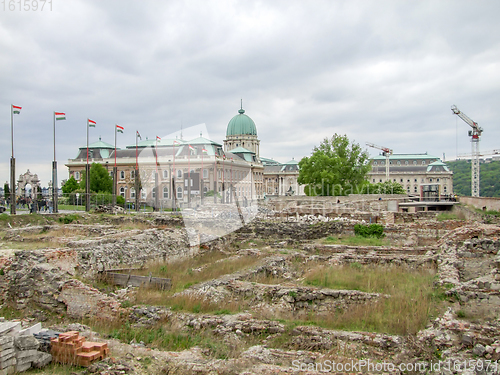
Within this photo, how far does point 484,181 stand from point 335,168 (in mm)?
108515

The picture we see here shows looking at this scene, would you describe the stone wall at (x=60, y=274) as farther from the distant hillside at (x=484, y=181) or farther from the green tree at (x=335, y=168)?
the distant hillside at (x=484, y=181)

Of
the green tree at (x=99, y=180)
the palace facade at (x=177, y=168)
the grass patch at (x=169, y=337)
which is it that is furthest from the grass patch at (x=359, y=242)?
the green tree at (x=99, y=180)

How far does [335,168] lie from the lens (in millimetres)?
61906

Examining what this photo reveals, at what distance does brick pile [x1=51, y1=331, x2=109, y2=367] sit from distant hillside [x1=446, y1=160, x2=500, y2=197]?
135 meters

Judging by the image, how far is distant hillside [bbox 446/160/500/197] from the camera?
425 ft

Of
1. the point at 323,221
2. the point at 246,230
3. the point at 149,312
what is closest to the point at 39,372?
the point at 149,312

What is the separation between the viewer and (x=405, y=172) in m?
134

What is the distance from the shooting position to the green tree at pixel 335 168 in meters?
61.3

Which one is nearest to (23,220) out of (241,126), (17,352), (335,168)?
(17,352)

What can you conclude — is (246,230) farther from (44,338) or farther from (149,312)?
(44,338)

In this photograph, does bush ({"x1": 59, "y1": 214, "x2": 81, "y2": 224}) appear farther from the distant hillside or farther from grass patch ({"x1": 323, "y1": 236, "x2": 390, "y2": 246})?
the distant hillside

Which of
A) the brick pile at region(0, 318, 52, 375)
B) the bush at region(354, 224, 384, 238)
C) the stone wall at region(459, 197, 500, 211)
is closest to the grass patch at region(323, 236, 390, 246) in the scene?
the bush at region(354, 224, 384, 238)

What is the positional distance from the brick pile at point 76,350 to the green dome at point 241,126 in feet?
430

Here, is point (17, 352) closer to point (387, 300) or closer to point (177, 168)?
point (387, 300)
